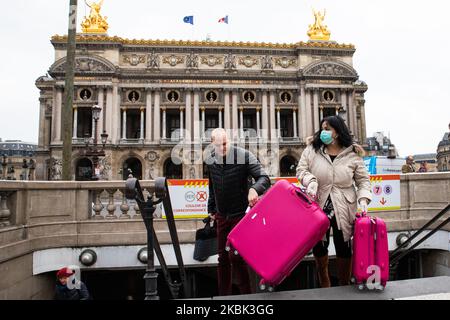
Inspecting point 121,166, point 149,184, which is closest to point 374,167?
point 149,184

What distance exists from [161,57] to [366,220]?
42.0 m

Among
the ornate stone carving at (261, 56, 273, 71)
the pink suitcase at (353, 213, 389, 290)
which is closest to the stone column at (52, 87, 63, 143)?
the ornate stone carving at (261, 56, 273, 71)

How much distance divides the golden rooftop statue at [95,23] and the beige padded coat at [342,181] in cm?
4446

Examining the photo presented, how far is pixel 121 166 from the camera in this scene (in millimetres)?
39906

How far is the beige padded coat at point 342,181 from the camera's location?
141 inches

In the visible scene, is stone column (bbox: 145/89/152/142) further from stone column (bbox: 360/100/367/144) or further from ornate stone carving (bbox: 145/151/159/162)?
stone column (bbox: 360/100/367/144)

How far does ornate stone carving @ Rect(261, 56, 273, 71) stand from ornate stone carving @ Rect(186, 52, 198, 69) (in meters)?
8.55

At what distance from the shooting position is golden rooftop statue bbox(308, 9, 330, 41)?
45.2m

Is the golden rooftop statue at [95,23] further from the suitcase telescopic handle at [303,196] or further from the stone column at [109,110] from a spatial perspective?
the suitcase telescopic handle at [303,196]

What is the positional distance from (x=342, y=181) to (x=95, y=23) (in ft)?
151

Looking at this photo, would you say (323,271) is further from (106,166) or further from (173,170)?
(173,170)

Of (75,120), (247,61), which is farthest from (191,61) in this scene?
(75,120)

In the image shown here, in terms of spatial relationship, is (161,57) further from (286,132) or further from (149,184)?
(149,184)

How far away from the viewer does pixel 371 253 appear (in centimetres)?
317
